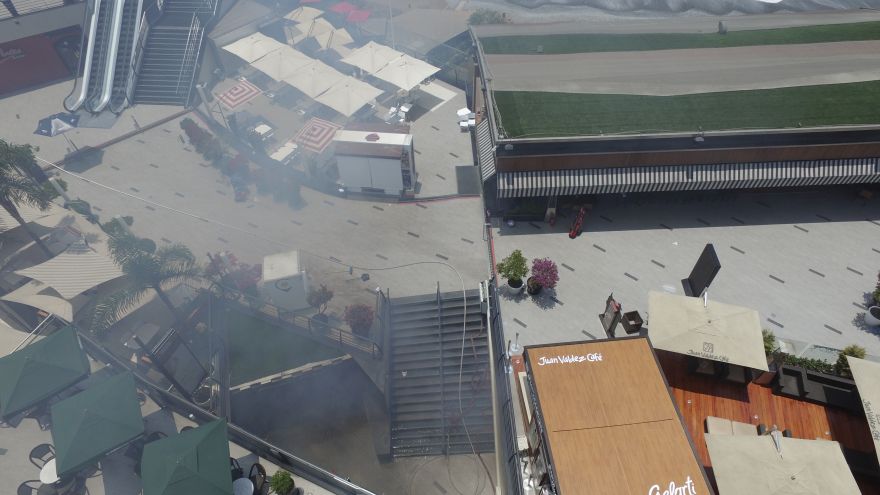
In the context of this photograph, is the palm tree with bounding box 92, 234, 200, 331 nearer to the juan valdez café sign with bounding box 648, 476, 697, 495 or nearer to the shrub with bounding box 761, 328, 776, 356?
the juan valdez café sign with bounding box 648, 476, 697, 495

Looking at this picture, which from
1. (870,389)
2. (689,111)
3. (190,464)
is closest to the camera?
(870,389)

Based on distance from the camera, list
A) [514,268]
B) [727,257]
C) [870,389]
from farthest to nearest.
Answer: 1. [727,257]
2. [514,268]
3. [870,389]

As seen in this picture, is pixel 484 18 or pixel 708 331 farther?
pixel 484 18

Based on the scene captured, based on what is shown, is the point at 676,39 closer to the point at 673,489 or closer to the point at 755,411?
the point at 755,411

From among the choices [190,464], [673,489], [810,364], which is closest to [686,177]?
[810,364]

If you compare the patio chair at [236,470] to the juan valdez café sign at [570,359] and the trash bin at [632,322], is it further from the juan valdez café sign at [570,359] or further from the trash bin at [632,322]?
the trash bin at [632,322]

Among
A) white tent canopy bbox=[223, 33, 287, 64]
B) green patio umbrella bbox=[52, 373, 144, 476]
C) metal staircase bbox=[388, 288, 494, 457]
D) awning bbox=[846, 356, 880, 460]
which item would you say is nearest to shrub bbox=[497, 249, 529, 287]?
metal staircase bbox=[388, 288, 494, 457]

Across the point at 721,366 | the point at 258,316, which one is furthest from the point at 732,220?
the point at 258,316
